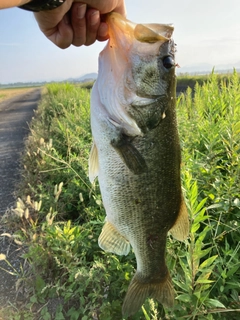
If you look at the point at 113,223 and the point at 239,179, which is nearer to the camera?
the point at 113,223

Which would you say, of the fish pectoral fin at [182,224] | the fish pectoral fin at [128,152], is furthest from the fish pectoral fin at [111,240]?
the fish pectoral fin at [128,152]

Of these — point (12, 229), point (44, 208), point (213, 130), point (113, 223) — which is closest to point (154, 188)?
point (113, 223)

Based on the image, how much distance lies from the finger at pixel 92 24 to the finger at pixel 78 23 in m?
0.02

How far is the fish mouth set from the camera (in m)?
1.38

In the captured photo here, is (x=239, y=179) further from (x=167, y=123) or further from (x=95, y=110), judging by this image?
(x=95, y=110)

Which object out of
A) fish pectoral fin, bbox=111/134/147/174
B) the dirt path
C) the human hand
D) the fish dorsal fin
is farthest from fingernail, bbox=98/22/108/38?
the dirt path

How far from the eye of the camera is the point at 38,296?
255cm

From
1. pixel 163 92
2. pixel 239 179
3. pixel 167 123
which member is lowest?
pixel 239 179

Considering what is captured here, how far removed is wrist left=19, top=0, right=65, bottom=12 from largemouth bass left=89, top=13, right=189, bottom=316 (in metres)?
0.27

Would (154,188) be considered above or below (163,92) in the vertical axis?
below

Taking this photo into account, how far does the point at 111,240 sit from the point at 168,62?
1013 millimetres

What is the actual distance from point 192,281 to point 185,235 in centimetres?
31

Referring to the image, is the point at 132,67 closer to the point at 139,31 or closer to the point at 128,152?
the point at 139,31

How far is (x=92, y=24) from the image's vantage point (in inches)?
66.3
